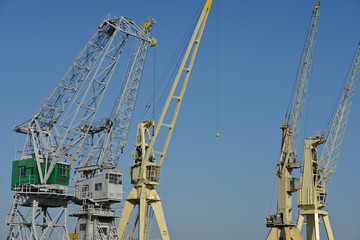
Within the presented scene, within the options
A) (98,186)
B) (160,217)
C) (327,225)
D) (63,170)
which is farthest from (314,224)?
(63,170)

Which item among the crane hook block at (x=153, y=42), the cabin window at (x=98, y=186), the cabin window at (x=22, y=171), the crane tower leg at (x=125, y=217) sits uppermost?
the crane hook block at (x=153, y=42)

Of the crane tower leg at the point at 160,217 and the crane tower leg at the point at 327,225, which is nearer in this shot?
the crane tower leg at the point at 160,217

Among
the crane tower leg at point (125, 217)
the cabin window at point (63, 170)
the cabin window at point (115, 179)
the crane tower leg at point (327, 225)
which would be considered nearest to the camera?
the cabin window at point (63, 170)

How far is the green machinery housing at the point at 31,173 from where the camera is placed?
7856cm

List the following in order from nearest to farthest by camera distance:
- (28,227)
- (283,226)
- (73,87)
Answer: (28,227) → (73,87) → (283,226)

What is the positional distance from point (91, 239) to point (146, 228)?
11352mm

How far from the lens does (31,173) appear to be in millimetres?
78688

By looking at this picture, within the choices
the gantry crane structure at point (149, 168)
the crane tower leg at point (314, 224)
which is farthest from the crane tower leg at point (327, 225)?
the gantry crane structure at point (149, 168)

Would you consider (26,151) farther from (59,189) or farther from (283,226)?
(283,226)

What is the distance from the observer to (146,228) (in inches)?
3187

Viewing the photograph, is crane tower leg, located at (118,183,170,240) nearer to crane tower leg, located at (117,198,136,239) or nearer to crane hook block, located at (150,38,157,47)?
crane tower leg, located at (117,198,136,239)

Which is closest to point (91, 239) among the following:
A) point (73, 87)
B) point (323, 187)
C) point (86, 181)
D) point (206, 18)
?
point (86, 181)

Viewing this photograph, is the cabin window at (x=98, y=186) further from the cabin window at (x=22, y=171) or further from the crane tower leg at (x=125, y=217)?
the cabin window at (x=22, y=171)

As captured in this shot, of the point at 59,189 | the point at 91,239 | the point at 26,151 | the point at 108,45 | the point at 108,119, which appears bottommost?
the point at 91,239
